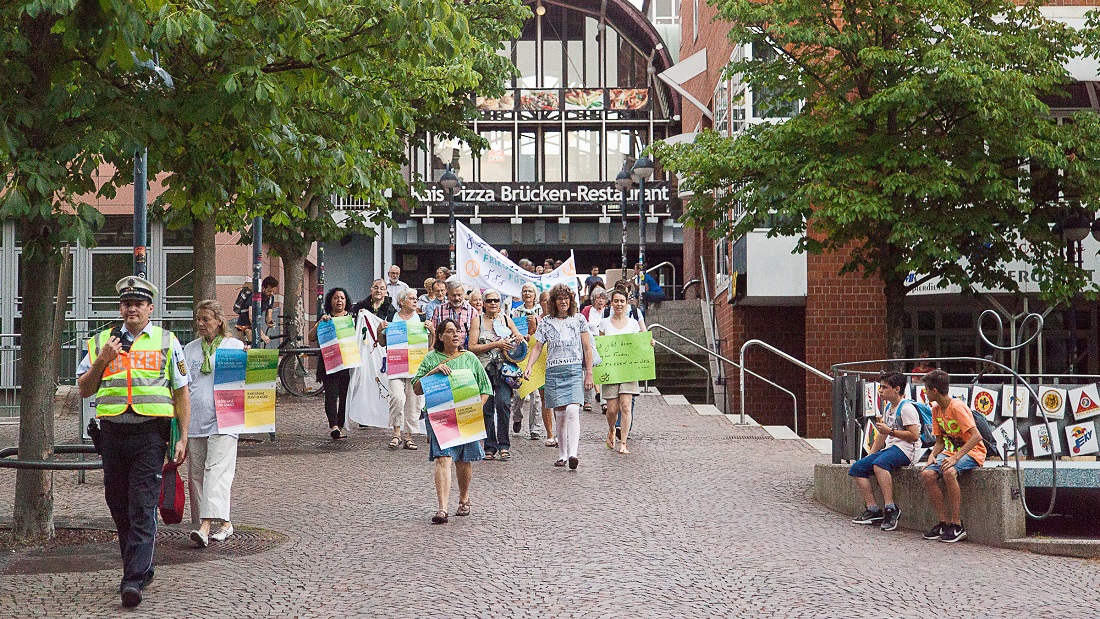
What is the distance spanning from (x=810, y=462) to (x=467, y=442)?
538 cm

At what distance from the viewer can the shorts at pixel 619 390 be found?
14633mm

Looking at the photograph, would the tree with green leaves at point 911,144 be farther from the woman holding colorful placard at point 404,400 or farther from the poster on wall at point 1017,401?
the poster on wall at point 1017,401

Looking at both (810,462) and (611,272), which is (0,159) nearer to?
(810,462)

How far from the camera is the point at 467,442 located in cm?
1036

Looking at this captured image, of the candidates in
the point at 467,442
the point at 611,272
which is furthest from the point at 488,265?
the point at 611,272

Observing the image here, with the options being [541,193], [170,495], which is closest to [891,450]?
[170,495]

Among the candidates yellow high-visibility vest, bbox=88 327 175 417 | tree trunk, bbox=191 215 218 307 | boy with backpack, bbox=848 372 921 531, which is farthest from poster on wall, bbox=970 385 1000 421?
tree trunk, bbox=191 215 218 307

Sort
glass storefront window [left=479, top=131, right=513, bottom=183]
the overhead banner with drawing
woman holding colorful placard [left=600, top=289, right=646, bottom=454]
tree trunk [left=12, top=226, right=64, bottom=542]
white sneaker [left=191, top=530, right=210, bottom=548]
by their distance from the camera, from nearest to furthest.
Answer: white sneaker [left=191, top=530, right=210, bottom=548] < tree trunk [left=12, top=226, right=64, bottom=542] < woman holding colorful placard [left=600, top=289, right=646, bottom=454] < the overhead banner with drawing < glass storefront window [left=479, top=131, right=513, bottom=183]

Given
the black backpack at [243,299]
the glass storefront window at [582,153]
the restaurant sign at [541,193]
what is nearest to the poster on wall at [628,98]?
the glass storefront window at [582,153]

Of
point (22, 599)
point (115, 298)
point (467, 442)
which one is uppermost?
point (115, 298)

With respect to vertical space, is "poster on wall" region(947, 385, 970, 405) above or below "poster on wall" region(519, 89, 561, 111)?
below

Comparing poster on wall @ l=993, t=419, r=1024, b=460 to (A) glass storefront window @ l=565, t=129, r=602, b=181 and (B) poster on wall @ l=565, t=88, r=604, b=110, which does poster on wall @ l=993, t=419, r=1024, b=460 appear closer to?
(A) glass storefront window @ l=565, t=129, r=602, b=181

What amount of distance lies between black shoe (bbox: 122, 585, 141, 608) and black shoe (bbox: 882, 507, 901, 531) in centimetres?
603

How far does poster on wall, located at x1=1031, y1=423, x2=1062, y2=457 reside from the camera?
11.3 m
